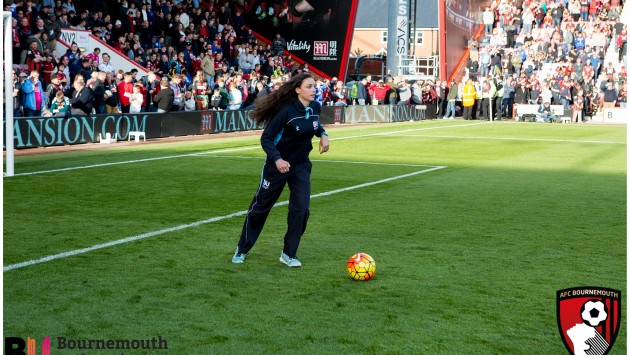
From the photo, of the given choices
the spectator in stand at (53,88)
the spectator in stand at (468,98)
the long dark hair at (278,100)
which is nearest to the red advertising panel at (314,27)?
the spectator in stand at (468,98)

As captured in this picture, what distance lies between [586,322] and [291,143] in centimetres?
393

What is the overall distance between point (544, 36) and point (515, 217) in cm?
3820

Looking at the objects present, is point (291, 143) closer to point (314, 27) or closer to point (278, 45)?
point (278, 45)

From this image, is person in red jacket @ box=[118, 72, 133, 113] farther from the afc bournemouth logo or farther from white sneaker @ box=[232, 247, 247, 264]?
the afc bournemouth logo

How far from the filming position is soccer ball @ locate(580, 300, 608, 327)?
5152mm

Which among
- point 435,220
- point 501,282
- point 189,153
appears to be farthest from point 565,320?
point 189,153

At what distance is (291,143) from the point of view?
8516 millimetres

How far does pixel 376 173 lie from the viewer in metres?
17.3

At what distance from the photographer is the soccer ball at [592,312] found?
5.15 metres

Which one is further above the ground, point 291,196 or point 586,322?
point 291,196

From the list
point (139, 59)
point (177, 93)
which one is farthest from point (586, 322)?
point (139, 59)

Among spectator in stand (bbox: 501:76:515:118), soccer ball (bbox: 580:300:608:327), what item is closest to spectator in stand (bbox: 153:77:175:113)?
spectator in stand (bbox: 501:76:515:118)

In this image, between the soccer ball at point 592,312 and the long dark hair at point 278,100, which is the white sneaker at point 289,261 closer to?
the long dark hair at point 278,100

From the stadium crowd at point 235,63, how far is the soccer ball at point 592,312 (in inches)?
711
